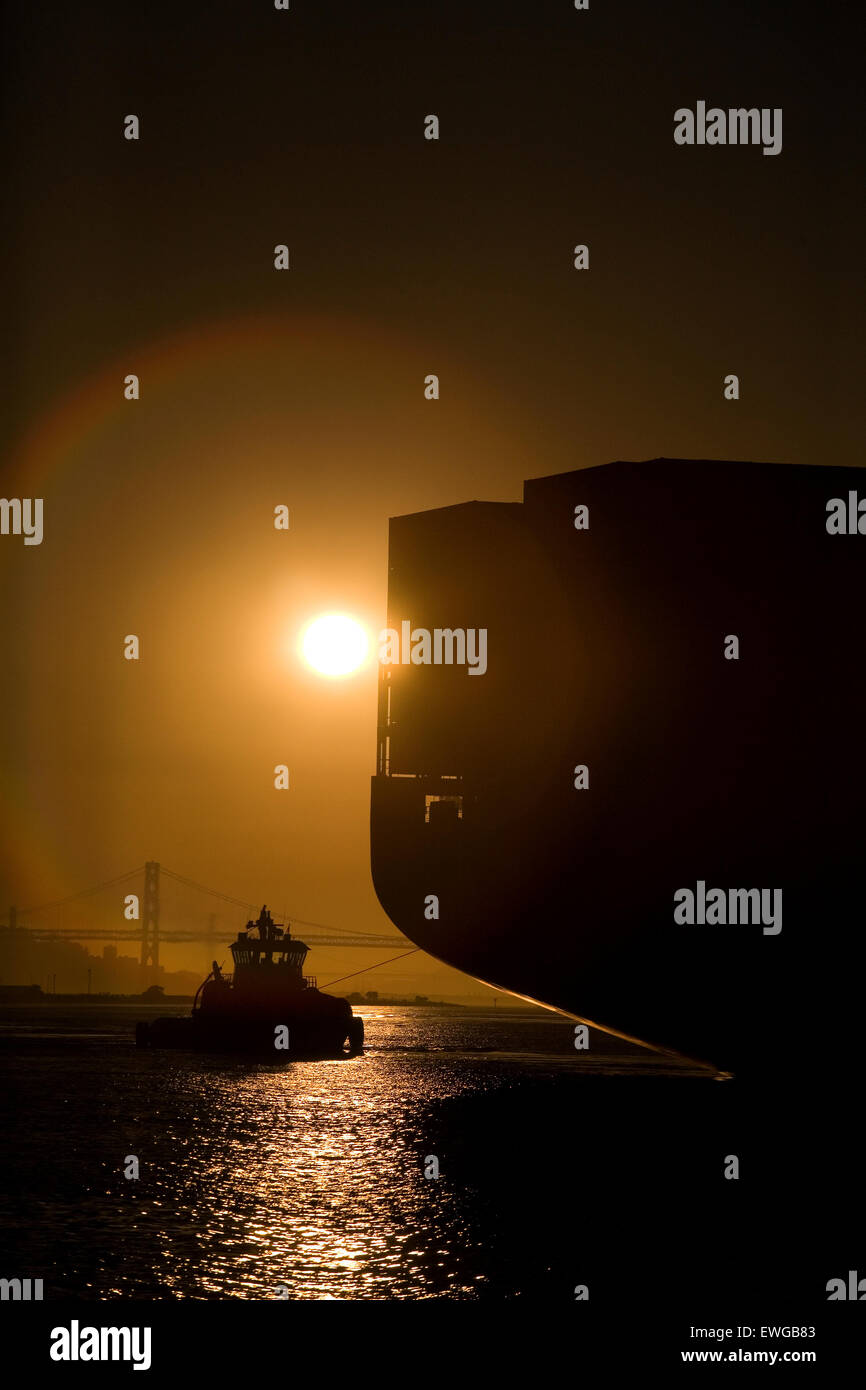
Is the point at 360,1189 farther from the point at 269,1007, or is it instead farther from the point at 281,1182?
the point at 269,1007

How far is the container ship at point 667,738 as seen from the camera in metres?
35.3

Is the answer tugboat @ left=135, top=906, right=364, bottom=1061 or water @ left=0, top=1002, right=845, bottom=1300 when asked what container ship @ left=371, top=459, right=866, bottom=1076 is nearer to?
water @ left=0, top=1002, right=845, bottom=1300

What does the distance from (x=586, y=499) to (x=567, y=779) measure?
26.9 feet

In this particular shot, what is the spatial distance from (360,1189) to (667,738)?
15294 millimetres

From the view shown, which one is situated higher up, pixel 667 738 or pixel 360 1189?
pixel 667 738

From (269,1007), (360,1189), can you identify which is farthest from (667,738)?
(269,1007)

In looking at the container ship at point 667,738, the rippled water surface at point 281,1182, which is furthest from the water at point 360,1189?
the container ship at point 667,738

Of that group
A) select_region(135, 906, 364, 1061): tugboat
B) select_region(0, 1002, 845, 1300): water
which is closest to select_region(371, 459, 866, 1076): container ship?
select_region(0, 1002, 845, 1300): water

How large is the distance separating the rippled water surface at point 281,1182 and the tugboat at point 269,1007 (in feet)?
10.5

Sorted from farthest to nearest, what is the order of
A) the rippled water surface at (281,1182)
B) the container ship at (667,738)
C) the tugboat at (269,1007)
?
1. the tugboat at (269,1007)
2. the container ship at (667,738)
3. the rippled water surface at (281,1182)

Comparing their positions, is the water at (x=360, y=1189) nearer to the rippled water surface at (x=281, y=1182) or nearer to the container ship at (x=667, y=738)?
the rippled water surface at (x=281, y=1182)

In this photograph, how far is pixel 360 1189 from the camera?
1476 inches
